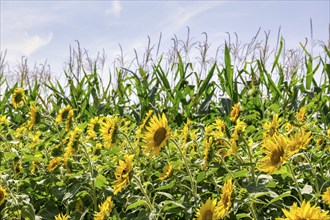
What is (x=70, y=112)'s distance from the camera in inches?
128

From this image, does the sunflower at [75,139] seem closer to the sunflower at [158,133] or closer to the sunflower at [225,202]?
the sunflower at [158,133]

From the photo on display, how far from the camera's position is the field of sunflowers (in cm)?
203

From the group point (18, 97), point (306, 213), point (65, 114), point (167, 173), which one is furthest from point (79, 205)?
point (18, 97)

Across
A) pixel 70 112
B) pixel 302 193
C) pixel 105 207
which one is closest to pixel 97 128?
pixel 70 112

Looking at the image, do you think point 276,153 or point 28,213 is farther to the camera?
point 28,213

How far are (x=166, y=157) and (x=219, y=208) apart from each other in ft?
3.22

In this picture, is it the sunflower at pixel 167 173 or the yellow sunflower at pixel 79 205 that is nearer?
the sunflower at pixel 167 173

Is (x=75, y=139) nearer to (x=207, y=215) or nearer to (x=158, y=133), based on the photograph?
(x=158, y=133)

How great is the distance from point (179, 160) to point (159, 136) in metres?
0.41

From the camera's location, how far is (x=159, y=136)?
204 centimetres

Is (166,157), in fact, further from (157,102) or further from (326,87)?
(157,102)

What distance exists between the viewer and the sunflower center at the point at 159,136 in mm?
2029

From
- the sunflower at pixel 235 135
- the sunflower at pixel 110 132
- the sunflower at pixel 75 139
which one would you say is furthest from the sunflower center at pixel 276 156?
the sunflower at pixel 75 139

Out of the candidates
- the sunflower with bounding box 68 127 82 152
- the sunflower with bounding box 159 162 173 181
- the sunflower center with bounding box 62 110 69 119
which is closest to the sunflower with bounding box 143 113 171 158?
Answer: the sunflower with bounding box 159 162 173 181
